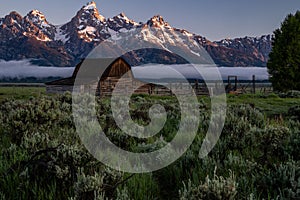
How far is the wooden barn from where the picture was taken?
162 feet

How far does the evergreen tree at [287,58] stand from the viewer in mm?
38625

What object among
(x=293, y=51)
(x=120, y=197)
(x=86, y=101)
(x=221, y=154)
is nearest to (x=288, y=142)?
(x=221, y=154)

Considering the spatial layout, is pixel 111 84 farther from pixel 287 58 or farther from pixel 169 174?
pixel 169 174

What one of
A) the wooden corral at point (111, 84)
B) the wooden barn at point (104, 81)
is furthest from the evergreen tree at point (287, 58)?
the wooden barn at point (104, 81)

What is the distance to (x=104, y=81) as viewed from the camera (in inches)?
1948

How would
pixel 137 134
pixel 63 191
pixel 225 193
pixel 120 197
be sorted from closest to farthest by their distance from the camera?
pixel 225 193 < pixel 120 197 < pixel 63 191 < pixel 137 134

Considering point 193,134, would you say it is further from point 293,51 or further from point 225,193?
point 293,51

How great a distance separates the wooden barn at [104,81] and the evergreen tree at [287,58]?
71.1 feet

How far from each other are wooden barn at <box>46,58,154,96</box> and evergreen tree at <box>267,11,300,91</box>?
71.1 ft

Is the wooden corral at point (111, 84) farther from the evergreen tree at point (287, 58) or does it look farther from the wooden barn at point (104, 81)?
the evergreen tree at point (287, 58)

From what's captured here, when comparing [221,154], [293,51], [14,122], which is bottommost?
[221,154]

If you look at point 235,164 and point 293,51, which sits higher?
point 293,51

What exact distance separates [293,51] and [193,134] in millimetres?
38469

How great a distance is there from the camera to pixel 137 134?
728 cm
